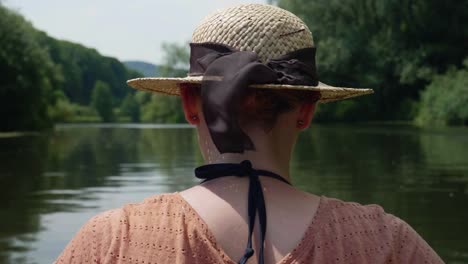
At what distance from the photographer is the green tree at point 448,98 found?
4634 centimetres

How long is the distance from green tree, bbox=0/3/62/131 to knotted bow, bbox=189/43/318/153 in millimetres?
52337

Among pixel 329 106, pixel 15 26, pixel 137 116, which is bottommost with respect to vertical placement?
pixel 137 116

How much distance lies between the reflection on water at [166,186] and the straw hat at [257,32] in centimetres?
695

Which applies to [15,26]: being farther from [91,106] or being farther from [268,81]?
[91,106]

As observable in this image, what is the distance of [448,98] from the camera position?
47156mm

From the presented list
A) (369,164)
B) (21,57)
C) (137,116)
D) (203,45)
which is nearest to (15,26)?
(21,57)

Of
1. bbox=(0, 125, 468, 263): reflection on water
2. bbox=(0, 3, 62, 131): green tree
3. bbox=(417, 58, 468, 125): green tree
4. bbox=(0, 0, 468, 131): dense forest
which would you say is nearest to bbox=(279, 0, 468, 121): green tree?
bbox=(0, 0, 468, 131): dense forest

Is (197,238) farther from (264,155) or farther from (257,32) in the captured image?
(257,32)

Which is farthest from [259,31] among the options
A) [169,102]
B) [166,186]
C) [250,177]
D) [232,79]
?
[169,102]

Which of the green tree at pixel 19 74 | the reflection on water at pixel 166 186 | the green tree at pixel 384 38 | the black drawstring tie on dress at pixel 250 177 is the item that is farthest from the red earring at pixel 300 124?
the green tree at pixel 19 74

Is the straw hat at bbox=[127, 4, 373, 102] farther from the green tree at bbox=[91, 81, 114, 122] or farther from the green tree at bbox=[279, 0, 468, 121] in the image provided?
the green tree at bbox=[91, 81, 114, 122]

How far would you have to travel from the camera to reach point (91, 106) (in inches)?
5123

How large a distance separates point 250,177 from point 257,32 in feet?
0.84

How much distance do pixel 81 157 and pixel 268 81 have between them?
2434 cm
